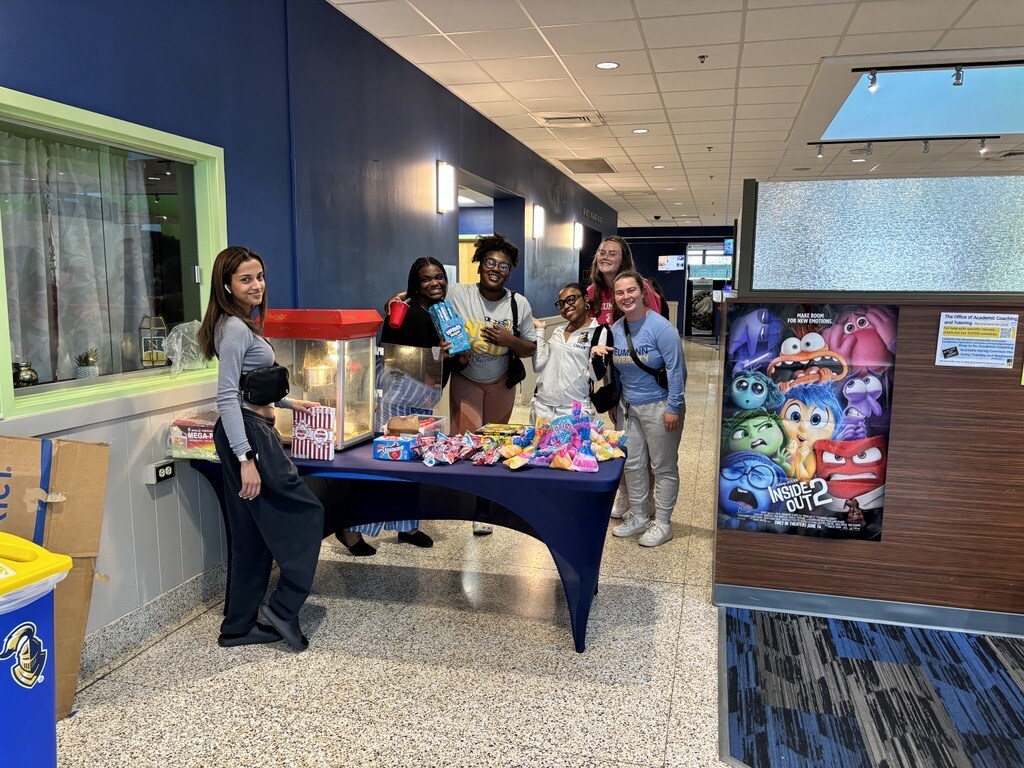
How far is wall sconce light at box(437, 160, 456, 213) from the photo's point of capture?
595cm

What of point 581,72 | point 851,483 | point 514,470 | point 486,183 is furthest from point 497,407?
point 486,183

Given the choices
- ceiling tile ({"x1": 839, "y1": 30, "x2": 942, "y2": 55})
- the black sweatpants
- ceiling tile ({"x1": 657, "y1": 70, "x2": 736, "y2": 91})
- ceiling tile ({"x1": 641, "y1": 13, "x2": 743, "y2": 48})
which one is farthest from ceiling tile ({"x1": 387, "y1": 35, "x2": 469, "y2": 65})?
the black sweatpants

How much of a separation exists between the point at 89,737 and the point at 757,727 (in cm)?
208

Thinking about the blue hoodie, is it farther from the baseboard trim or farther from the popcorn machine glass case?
the popcorn machine glass case

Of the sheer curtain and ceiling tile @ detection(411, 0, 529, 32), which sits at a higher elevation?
ceiling tile @ detection(411, 0, 529, 32)

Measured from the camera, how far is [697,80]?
19.0 ft

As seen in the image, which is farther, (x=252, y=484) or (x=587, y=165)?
(x=587, y=165)

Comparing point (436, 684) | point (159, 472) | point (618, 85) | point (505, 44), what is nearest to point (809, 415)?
point (436, 684)

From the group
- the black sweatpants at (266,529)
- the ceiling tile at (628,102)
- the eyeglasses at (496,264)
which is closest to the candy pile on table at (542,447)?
the black sweatpants at (266,529)

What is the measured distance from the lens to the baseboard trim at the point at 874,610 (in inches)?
119

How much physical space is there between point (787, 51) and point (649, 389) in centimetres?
289

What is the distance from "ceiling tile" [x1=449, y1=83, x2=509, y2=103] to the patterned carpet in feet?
15.0

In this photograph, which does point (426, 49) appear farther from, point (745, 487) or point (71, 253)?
point (745, 487)

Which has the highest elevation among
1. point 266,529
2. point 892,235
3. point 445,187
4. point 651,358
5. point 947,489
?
point 445,187
